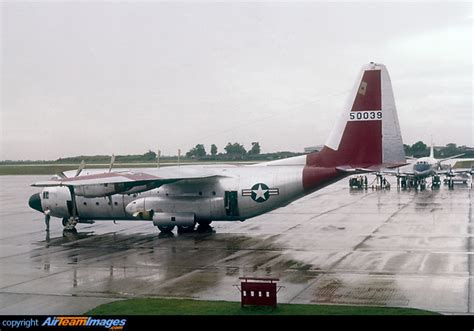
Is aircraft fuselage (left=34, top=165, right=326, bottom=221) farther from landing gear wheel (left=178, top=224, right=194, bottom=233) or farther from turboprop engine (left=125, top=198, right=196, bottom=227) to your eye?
landing gear wheel (left=178, top=224, right=194, bottom=233)

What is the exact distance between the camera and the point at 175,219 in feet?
102

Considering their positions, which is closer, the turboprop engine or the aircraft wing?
the aircraft wing

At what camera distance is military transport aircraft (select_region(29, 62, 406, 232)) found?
28.5 m

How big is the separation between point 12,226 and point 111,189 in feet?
36.2

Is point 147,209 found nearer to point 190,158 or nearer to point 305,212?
point 305,212

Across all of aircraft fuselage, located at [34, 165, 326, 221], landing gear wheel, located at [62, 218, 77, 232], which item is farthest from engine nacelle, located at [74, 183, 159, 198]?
landing gear wheel, located at [62, 218, 77, 232]

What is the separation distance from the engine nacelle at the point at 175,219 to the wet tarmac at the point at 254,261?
2.52 feet

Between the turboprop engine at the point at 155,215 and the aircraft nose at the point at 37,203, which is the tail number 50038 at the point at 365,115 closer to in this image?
the turboprop engine at the point at 155,215

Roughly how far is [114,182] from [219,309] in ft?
48.2

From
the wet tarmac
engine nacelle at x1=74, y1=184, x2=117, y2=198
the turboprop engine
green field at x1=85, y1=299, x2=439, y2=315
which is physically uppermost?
engine nacelle at x1=74, y1=184, x2=117, y2=198

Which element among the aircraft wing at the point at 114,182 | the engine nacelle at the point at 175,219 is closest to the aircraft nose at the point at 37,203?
the aircraft wing at the point at 114,182

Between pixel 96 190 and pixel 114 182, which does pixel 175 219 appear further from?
pixel 96 190

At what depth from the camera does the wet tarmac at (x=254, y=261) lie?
17344mm
